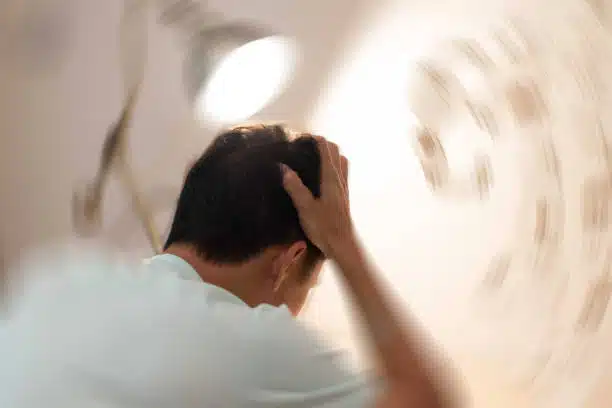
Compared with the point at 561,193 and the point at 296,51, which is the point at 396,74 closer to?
the point at 296,51

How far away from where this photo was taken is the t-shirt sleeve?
58 centimetres

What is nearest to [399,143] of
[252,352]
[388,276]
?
[388,276]

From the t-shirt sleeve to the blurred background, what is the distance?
384mm

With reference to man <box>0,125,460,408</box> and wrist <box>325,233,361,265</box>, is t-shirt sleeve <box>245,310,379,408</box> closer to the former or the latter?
man <box>0,125,460,408</box>

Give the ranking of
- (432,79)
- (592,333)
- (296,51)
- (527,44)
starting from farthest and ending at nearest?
(296,51) → (432,79) → (527,44) → (592,333)

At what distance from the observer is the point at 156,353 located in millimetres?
568

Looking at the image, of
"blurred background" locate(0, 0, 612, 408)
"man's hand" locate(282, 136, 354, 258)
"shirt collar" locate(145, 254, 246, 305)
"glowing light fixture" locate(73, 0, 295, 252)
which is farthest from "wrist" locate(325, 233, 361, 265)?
"glowing light fixture" locate(73, 0, 295, 252)

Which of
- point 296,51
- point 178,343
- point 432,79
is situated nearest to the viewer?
point 178,343

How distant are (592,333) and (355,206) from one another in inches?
25.6

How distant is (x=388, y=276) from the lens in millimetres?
1274

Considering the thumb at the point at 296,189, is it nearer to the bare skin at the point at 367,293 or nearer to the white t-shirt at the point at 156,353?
the bare skin at the point at 367,293

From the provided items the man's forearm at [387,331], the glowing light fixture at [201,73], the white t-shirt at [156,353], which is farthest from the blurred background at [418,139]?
the white t-shirt at [156,353]

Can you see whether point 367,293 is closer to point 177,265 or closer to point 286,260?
point 286,260

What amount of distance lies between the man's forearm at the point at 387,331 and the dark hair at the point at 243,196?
0.20ft
